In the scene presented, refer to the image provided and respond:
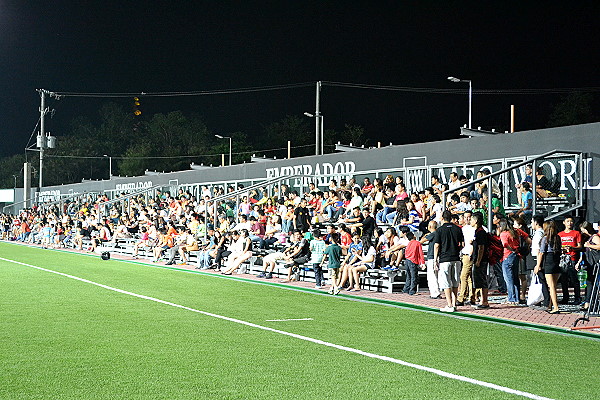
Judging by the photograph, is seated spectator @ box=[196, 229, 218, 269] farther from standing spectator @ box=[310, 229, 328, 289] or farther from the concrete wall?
standing spectator @ box=[310, 229, 328, 289]

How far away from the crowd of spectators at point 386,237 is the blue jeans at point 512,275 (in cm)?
2

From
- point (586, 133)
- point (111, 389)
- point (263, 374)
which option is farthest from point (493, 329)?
point (586, 133)

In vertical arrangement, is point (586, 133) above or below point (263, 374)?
above

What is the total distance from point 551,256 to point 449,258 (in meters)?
1.77

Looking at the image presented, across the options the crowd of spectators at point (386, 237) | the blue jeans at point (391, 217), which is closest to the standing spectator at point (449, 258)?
the crowd of spectators at point (386, 237)

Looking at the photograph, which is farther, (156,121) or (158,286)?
(156,121)

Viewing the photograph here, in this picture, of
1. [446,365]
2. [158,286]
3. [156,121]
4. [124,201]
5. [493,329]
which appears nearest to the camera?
[446,365]

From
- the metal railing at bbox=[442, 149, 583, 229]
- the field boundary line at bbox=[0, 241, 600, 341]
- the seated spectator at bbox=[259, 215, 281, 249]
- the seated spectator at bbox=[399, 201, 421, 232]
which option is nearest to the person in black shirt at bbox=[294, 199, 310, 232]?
the seated spectator at bbox=[259, 215, 281, 249]

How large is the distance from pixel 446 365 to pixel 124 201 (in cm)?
3690

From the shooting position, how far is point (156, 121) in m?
124

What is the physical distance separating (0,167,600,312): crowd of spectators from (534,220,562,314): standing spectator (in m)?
0.02

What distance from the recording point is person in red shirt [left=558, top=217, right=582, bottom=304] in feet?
46.4

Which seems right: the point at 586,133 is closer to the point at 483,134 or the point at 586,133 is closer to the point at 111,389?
the point at 483,134

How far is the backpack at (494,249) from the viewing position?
45.8 ft
